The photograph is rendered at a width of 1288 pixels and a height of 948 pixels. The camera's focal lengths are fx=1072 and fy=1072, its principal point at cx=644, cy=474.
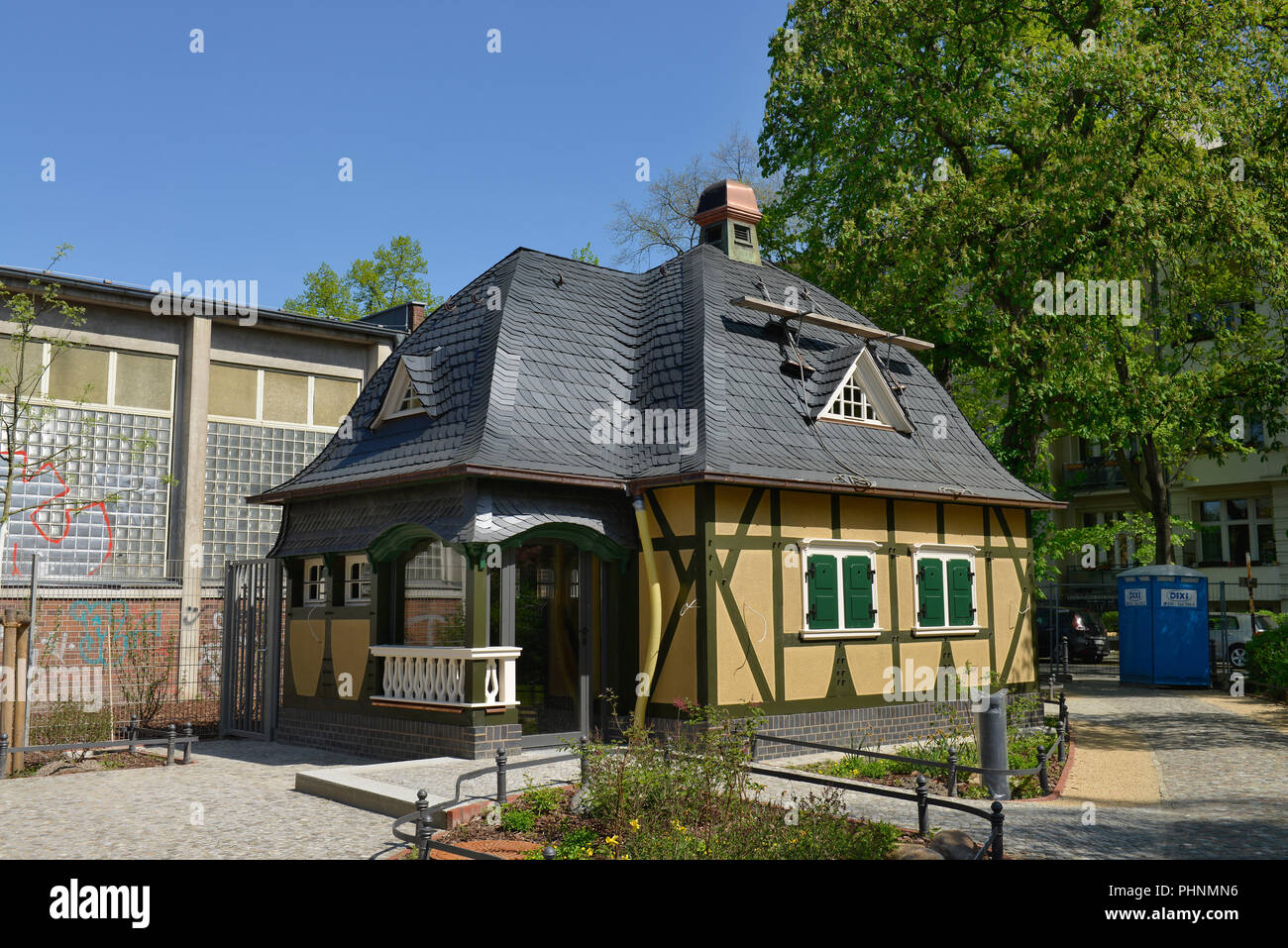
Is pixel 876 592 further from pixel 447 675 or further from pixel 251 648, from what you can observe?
pixel 251 648

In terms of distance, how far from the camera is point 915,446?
17.3 metres

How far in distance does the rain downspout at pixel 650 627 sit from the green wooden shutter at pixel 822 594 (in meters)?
2.18

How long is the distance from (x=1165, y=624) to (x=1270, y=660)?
8.08 ft

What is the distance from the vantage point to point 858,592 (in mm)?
15305

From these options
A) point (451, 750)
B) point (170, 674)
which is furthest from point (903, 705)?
point (170, 674)

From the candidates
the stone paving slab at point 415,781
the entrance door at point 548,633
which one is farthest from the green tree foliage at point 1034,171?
the stone paving slab at point 415,781

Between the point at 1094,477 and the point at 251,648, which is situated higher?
the point at 1094,477

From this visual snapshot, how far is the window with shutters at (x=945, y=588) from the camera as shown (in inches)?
642

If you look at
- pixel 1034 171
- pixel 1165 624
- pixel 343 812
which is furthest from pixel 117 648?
pixel 1165 624

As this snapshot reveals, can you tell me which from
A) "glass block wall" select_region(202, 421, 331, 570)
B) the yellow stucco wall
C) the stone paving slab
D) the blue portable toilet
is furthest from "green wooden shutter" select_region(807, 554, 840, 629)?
"glass block wall" select_region(202, 421, 331, 570)

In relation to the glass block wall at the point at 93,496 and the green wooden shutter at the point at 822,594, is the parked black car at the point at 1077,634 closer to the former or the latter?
the green wooden shutter at the point at 822,594
